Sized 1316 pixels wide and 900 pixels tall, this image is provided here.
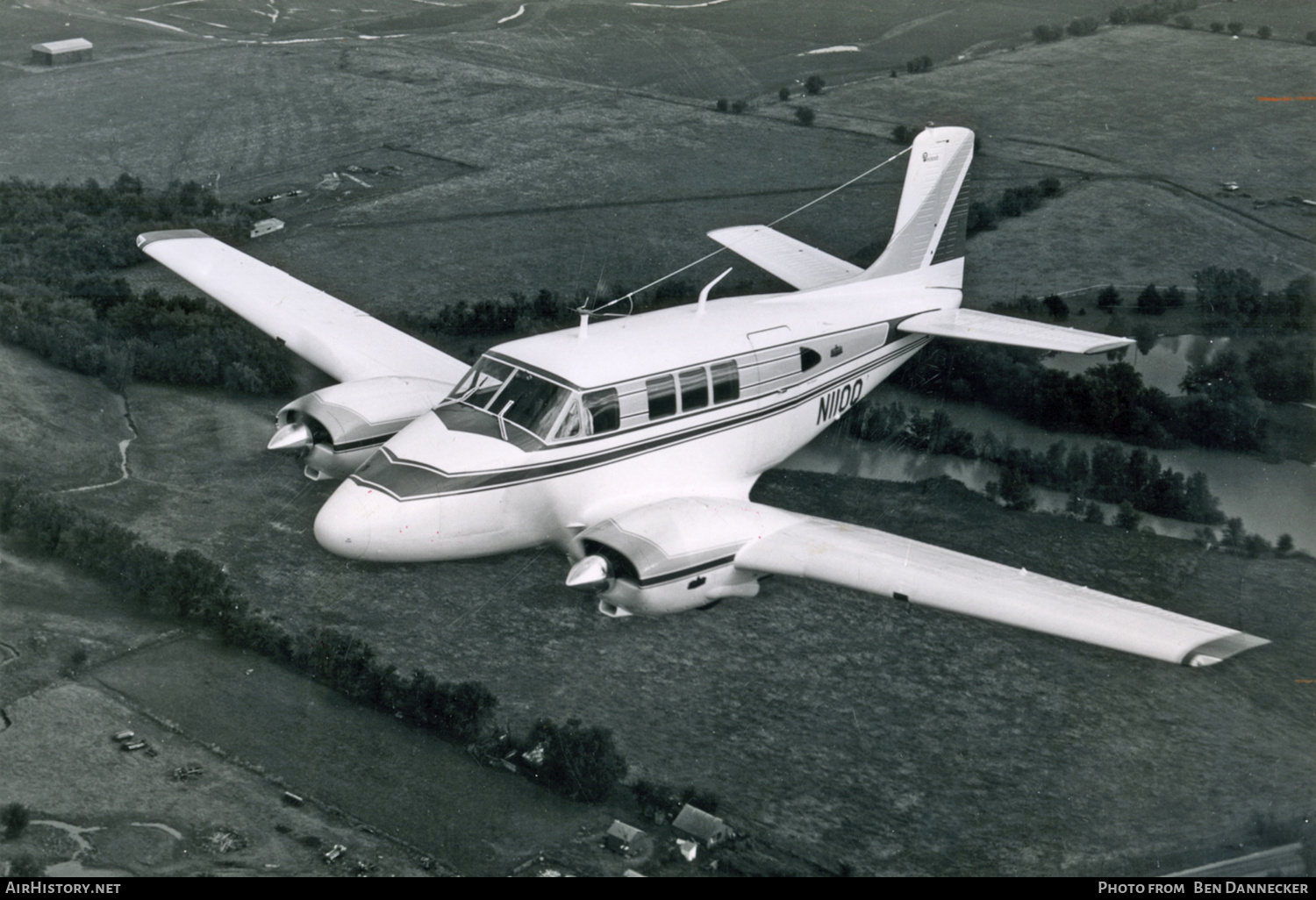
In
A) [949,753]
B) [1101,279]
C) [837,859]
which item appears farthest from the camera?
[1101,279]

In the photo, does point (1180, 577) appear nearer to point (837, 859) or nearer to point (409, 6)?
point (837, 859)

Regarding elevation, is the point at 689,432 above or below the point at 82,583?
above

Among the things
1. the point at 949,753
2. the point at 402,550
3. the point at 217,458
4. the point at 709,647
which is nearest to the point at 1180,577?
the point at 949,753

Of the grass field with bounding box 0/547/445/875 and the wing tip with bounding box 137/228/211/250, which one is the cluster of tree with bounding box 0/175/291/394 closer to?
the wing tip with bounding box 137/228/211/250

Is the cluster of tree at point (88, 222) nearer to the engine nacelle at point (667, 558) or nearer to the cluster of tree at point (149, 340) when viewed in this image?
the cluster of tree at point (149, 340)

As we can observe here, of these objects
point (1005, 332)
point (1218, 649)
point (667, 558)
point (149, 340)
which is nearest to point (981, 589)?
point (1218, 649)

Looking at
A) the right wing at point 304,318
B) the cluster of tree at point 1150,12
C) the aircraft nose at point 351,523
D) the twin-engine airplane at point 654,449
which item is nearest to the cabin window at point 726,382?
the twin-engine airplane at point 654,449

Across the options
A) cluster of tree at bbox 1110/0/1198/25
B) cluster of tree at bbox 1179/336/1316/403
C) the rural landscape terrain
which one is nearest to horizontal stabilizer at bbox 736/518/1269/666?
the rural landscape terrain
